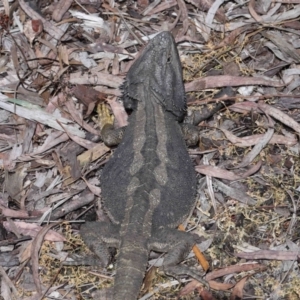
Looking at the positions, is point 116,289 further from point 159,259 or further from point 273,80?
point 273,80

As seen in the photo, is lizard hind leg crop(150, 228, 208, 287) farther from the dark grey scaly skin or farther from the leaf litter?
the leaf litter

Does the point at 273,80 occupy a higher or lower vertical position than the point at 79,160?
higher

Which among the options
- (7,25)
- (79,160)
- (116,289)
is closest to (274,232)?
(116,289)

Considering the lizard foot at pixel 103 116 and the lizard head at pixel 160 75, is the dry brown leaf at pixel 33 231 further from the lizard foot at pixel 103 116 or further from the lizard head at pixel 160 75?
the lizard head at pixel 160 75

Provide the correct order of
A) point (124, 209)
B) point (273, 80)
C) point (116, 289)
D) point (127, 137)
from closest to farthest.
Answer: point (116, 289) < point (124, 209) < point (127, 137) < point (273, 80)

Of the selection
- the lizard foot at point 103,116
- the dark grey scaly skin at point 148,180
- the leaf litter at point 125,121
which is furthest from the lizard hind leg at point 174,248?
the lizard foot at point 103,116

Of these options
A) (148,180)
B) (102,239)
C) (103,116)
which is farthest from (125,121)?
(102,239)

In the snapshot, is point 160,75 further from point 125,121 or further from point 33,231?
point 33,231
